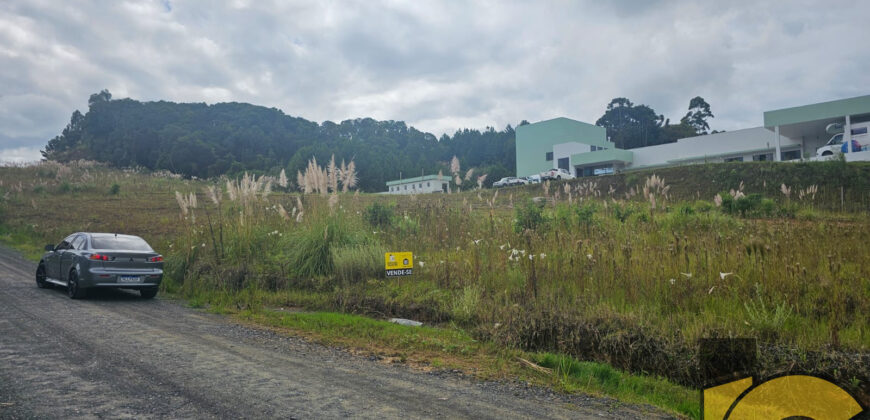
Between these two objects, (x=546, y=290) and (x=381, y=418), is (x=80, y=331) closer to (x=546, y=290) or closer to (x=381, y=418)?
(x=381, y=418)

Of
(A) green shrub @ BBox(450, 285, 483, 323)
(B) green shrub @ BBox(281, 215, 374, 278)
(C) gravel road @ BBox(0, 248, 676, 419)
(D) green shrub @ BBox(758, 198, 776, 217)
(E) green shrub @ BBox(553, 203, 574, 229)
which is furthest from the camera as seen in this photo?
(D) green shrub @ BBox(758, 198, 776, 217)

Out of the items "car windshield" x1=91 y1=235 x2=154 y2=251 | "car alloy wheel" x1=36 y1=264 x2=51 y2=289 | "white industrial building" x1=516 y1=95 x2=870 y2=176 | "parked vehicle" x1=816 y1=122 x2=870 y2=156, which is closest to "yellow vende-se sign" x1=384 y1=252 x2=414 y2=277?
"car windshield" x1=91 y1=235 x2=154 y2=251

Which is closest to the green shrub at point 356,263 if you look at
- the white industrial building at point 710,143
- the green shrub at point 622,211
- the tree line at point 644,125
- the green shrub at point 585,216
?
the green shrub at point 585,216

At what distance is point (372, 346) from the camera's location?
6.57 meters

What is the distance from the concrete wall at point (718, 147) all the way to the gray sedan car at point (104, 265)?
44437 mm

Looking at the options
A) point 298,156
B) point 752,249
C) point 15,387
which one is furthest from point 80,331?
point 298,156

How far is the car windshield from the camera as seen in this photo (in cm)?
1050

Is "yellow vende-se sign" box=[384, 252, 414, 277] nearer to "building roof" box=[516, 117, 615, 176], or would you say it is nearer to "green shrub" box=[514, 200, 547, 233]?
"green shrub" box=[514, 200, 547, 233]

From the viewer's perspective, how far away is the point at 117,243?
10.7 metres

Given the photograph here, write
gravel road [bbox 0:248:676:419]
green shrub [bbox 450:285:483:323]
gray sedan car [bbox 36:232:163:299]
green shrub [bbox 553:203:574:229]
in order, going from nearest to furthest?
gravel road [bbox 0:248:676:419] < green shrub [bbox 450:285:483:323] < gray sedan car [bbox 36:232:163:299] < green shrub [bbox 553:203:574:229]

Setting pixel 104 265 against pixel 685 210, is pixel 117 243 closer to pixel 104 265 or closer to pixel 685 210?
pixel 104 265

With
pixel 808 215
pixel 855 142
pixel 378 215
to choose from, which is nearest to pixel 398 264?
pixel 378 215

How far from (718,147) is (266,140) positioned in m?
67.0

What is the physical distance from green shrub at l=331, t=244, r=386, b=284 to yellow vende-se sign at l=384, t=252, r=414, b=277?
5.91 feet
